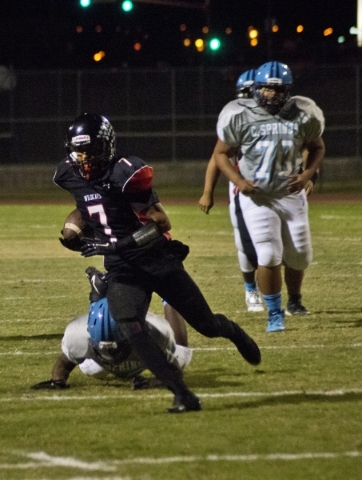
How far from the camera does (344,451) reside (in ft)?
15.8

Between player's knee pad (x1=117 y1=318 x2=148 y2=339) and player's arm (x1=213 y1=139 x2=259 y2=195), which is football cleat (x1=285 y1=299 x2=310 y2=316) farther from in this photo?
player's knee pad (x1=117 y1=318 x2=148 y2=339)

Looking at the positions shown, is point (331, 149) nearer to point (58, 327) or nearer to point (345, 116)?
point (345, 116)

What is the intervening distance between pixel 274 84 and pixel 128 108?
70.6 ft

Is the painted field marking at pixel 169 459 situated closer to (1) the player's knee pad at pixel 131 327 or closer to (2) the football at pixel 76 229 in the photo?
(1) the player's knee pad at pixel 131 327

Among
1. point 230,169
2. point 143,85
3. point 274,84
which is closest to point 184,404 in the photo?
point 230,169

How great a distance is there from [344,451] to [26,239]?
1107cm


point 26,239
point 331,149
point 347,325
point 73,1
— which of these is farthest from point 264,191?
point 73,1

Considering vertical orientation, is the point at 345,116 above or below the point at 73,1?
below

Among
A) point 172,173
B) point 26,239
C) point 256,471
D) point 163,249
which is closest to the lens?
point 256,471

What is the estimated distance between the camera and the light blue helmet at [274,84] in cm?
784

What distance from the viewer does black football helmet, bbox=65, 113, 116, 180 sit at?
578 cm

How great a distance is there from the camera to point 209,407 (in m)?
5.70

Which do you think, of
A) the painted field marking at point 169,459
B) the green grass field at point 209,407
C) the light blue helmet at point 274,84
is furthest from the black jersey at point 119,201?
the light blue helmet at point 274,84

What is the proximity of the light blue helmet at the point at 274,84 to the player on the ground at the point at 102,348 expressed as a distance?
2324 mm
